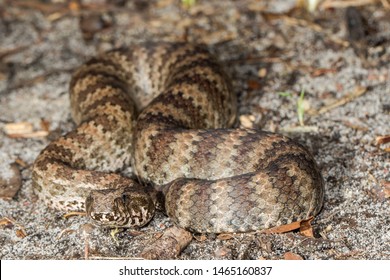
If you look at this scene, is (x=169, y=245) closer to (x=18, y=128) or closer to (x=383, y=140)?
(x=383, y=140)

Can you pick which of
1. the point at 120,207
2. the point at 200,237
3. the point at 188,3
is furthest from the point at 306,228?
the point at 188,3

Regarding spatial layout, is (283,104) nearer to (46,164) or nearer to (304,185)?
(304,185)

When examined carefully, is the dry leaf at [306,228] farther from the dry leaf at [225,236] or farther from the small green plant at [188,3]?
the small green plant at [188,3]

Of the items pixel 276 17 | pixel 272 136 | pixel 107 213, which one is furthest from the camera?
pixel 276 17

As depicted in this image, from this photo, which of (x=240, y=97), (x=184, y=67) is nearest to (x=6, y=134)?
(x=184, y=67)

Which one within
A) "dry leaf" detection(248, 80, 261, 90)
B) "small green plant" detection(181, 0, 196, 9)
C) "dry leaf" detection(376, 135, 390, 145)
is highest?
"small green plant" detection(181, 0, 196, 9)

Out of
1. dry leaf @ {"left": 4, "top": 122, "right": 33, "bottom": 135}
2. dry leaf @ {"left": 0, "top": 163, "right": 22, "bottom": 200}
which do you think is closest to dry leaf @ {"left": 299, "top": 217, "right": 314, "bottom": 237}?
dry leaf @ {"left": 0, "top": 163, "right": 22, "bottom": 200}

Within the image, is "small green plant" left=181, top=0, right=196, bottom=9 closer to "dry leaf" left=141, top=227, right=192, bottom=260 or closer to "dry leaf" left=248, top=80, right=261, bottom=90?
"dry leaf" left=248, top=80, right=261, bottom=90
